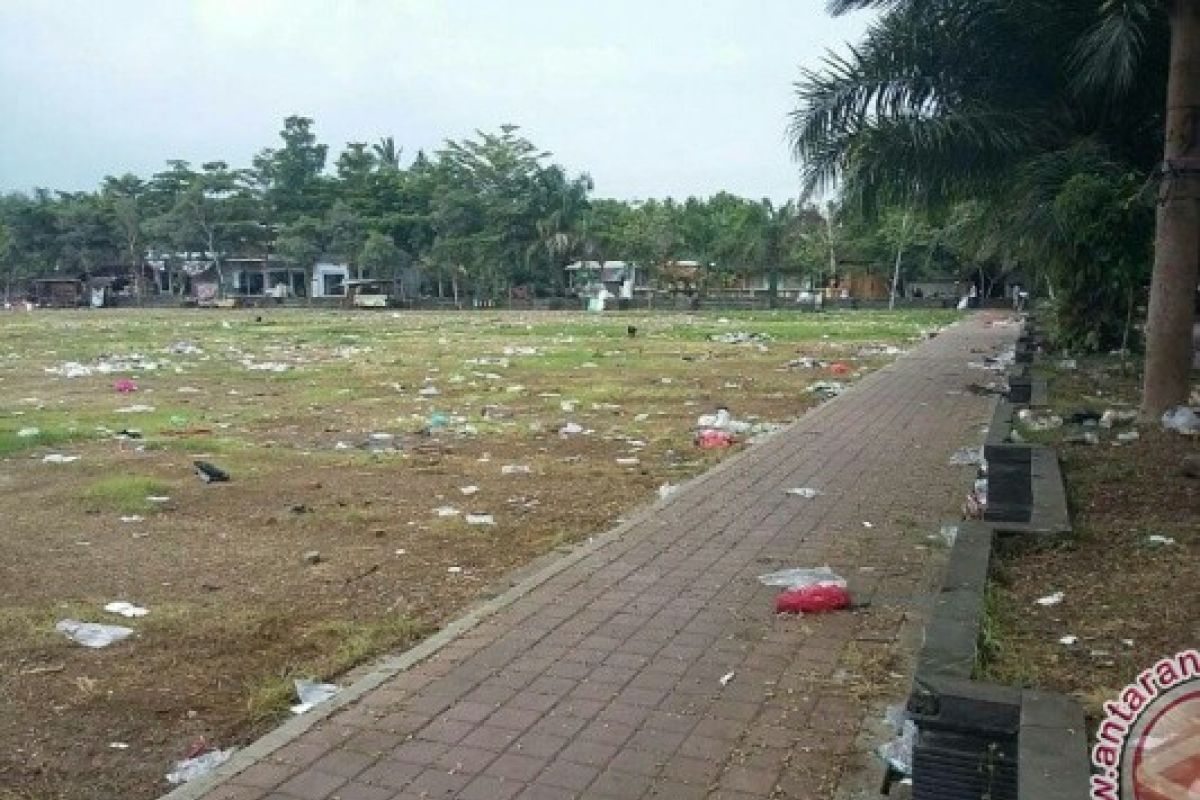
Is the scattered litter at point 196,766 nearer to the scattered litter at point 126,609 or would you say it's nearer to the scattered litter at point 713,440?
the scattered litter at point 126,609

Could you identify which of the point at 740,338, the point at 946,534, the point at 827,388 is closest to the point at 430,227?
the point at 740,338

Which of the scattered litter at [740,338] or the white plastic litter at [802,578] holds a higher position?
the white plastic litter at [802,578]

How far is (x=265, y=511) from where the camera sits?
7.59 meters

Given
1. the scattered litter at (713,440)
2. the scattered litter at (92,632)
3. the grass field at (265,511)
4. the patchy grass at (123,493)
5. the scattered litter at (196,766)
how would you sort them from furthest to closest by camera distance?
1. the scattered litter at (713,440)
2. the patchy grass at (123,493)
3. the scattered litter at (92,632)
4. the grass field at (265,511)
5. the scattered litter at (196,766)

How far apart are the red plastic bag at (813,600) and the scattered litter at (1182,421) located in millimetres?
5425

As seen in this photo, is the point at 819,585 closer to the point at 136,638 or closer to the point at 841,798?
the point at 841,798

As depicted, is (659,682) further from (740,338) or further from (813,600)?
(740,338)

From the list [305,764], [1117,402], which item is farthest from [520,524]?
[1117,402]

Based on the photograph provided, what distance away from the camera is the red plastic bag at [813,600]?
4.99 metres

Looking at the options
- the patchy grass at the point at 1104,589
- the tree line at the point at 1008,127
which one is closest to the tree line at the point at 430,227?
the tree line at the point at 1008,127

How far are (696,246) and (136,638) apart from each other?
60.7 metres

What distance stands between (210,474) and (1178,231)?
26.9 feet

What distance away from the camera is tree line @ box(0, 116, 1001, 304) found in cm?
5981

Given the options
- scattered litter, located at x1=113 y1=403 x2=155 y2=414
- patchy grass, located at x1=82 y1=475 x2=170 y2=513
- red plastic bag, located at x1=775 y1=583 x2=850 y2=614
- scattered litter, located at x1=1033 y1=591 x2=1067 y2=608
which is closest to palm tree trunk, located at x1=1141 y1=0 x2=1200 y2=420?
scattered litter, located at x1=1033 y1=591 x2=1067 y2=608
